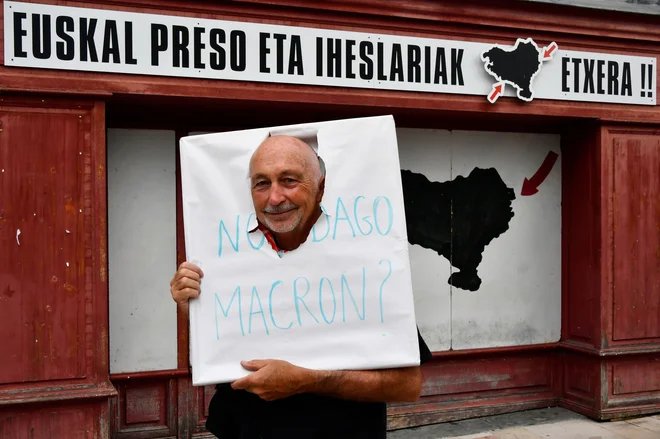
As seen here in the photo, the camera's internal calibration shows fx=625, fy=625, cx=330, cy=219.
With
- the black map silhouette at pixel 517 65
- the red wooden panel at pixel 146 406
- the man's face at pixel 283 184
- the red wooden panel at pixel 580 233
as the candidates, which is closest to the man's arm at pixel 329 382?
the man's face at pixel 283 184

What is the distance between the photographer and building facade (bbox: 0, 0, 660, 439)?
4473 millimetres

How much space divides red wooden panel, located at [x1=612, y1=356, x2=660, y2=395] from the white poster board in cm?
471

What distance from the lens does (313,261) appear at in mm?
2262

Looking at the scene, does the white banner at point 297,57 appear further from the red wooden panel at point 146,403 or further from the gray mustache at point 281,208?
the gray mustache at point 281,208

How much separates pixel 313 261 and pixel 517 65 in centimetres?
420

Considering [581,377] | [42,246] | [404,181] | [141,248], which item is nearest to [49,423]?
[42,246]

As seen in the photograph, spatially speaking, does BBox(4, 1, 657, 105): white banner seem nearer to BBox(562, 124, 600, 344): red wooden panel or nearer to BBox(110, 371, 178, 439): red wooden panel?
BBox(562, 124, 600, 344): red wooden panel

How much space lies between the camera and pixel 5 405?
4332 millimetres

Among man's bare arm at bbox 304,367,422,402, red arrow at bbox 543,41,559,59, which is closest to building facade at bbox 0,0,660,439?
red arrow at bbox 543,41,559,59

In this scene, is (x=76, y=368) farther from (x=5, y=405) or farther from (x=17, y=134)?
(x=17, y=134)

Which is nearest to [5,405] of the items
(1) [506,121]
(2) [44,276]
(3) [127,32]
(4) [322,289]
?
(2) [44,276]

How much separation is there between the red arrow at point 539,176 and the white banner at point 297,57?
0.72m

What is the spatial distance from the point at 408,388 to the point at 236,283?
28.9 inches

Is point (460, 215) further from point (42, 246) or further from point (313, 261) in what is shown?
point (313, 261)
